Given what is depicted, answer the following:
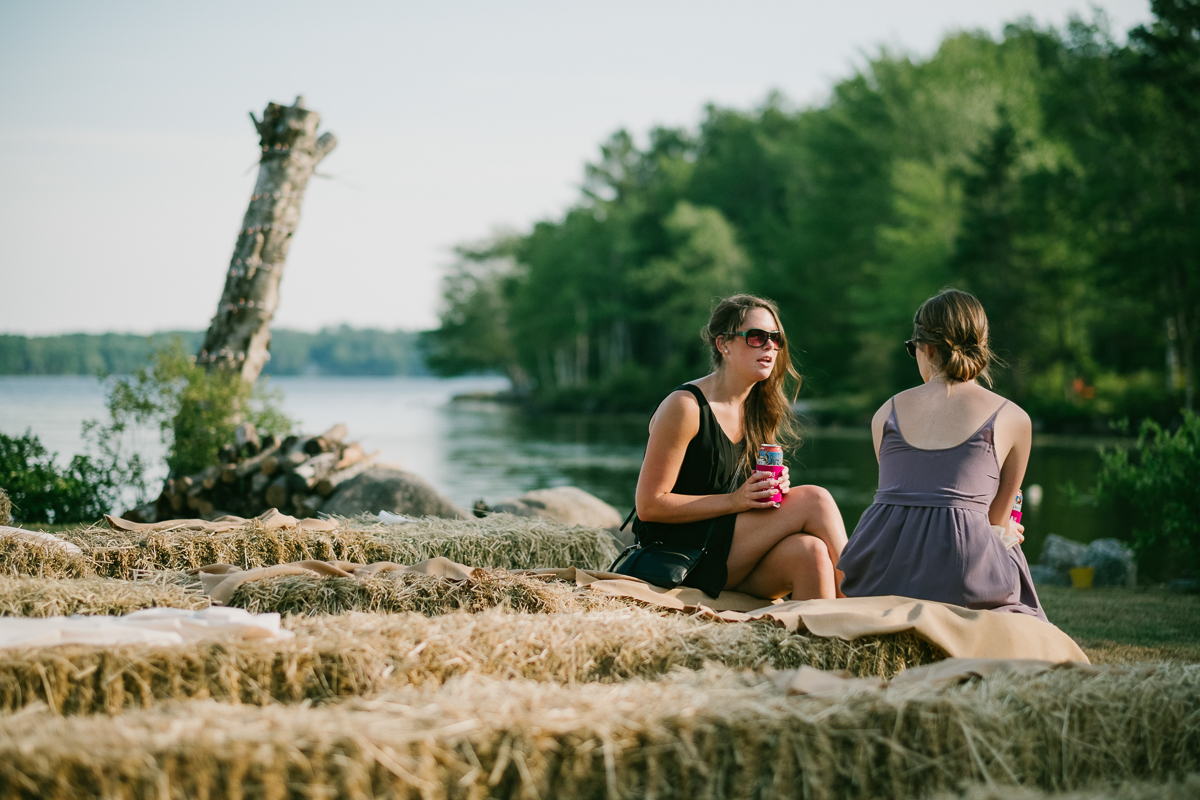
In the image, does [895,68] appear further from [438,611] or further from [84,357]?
[438,611]

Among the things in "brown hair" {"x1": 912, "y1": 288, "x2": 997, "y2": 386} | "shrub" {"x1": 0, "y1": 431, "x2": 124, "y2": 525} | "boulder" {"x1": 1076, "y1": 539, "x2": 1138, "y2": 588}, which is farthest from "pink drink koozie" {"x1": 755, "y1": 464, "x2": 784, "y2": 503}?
"shrub" {"x1": 0, "y1": 431, "x2": 124, "y2": 525}

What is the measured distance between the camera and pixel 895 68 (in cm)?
4900

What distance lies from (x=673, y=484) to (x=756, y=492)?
1.39 ft

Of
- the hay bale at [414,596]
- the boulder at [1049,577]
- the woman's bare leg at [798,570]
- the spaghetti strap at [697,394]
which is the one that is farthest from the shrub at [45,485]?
the boulder at [1049,577]

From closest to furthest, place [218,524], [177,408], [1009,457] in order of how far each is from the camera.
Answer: [1009,457] → [218,524] → [177,408]

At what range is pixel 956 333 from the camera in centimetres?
437

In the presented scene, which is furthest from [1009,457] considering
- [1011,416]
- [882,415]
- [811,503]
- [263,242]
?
[263,242]

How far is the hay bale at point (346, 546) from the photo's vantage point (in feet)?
16.8

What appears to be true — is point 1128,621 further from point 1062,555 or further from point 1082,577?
point 1062,555

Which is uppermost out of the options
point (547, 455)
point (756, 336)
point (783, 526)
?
→ point (756, 336)

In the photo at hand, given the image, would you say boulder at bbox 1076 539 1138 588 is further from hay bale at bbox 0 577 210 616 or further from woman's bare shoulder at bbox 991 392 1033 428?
hay bale at bbox 0 577 210 616

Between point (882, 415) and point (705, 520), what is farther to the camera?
point (705, 520)

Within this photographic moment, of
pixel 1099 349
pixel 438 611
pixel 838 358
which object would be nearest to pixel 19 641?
pixel 438 611

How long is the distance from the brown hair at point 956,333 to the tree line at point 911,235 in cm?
2596
